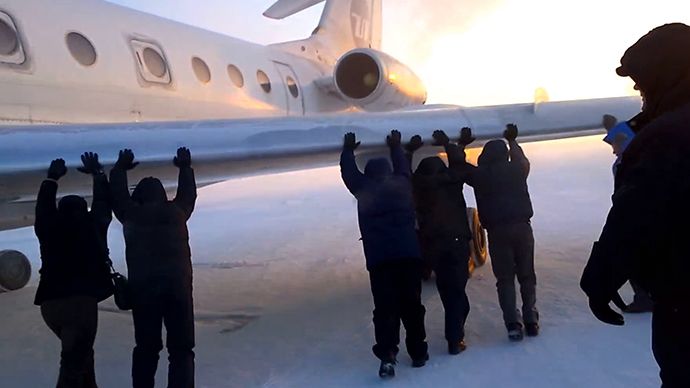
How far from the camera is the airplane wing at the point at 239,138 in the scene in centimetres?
462

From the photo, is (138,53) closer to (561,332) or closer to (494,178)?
(494,178)

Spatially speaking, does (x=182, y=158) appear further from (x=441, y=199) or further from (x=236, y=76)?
(x=236, y=76)

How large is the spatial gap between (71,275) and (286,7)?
473 inches

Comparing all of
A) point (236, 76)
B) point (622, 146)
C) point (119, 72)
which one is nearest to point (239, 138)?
point (119, 72)

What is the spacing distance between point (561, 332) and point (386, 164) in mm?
2065

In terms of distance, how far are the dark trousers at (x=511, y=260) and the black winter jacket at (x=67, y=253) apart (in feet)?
9.68

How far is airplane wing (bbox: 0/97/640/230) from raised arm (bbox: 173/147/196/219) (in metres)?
0.07

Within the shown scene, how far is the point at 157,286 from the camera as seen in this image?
4.32 m

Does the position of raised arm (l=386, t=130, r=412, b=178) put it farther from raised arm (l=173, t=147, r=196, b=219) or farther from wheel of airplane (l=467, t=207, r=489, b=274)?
wheel of airplane (l=467, t=207, r=489, b=274)

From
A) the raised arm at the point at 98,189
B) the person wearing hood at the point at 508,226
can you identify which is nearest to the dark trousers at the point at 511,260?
the person wearing hood at the point at 508,226

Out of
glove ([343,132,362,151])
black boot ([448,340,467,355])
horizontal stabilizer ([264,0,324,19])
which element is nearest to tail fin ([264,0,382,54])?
horizontal stabilizer ([264,0,324,19])

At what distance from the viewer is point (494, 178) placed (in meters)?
5.55

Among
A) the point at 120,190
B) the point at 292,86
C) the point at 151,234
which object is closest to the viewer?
the point at 151,234

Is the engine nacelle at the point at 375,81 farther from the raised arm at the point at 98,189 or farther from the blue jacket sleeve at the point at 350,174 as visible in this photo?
the raised arm at the point at 98,189
